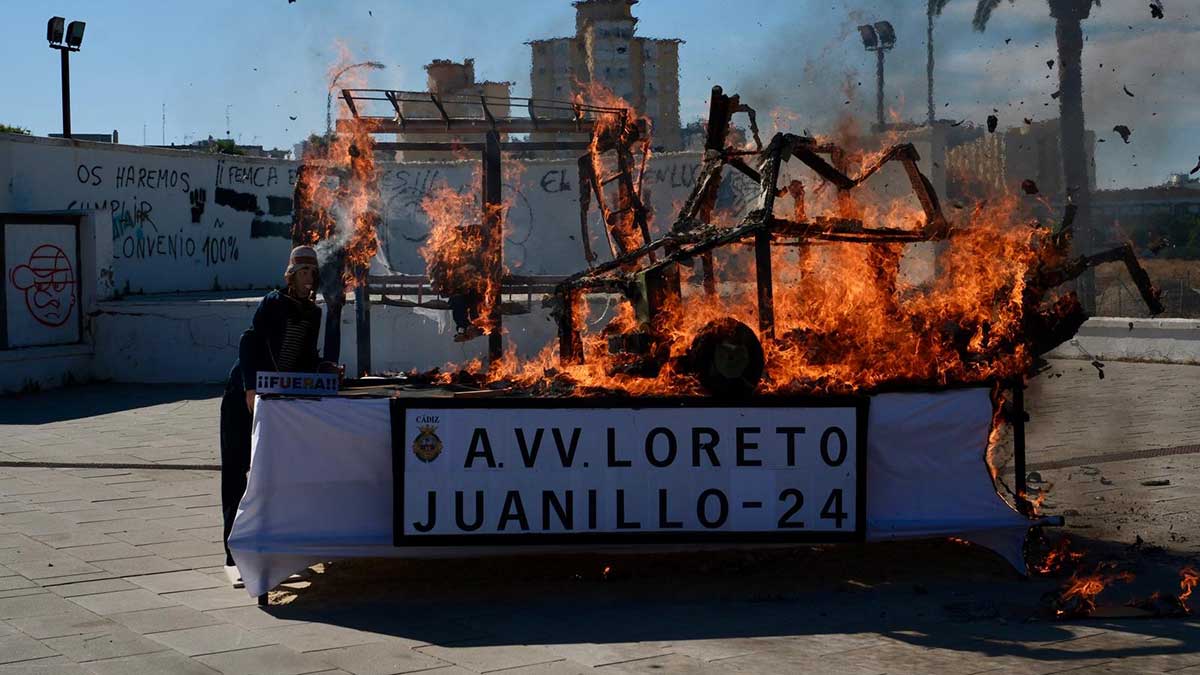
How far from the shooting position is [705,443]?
24.0 feet

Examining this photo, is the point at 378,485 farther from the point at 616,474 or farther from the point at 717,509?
the point at 717,509

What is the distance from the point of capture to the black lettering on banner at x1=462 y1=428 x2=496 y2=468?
7.27 metres

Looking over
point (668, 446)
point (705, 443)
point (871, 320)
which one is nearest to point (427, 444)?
point (668, 446)

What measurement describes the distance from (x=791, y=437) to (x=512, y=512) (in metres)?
1.51

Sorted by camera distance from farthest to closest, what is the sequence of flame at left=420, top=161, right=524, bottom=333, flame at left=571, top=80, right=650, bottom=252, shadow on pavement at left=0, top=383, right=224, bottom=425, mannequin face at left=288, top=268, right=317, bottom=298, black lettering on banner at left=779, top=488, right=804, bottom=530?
shadow on pavement at left=0, top=383, right=224, bottom=425
flame at left=420, top=161, right=524, bottom=333
flame at left=571, top=80, right=650, bottom=252
mannequin face at left=288, top=268, right=317, bottom=298
black lettering on banner at left=779, top=488, right=804, bottom=530

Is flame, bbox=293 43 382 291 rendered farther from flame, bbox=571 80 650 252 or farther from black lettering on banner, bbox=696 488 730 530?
black lettering on banner, bbox=696 488 730 530

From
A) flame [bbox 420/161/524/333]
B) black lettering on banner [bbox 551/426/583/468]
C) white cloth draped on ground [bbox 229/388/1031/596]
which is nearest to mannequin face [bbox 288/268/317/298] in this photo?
white cloth draped on ground [bbox 229/388/1031/596]

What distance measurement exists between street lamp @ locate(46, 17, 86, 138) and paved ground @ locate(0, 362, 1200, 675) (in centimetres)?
1716

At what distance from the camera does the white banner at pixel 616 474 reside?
23.7ft

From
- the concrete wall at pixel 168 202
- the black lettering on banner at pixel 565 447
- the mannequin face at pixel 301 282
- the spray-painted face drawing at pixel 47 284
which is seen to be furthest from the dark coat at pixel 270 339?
the concrete wall at pixel 168 202

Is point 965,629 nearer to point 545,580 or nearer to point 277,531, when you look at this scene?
point 545,580

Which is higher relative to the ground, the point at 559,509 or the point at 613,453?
the point at 613,453

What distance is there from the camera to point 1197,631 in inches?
251

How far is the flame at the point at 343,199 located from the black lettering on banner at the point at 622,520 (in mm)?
5947
